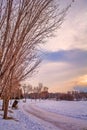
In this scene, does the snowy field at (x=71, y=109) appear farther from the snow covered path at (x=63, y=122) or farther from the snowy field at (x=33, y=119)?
the snow covered path at (x=63, y=122)

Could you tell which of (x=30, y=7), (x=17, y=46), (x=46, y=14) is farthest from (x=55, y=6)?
(x=17, y=46)

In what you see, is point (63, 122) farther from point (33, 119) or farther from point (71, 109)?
point (71, 109)

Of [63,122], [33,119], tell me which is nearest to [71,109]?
[63,122]

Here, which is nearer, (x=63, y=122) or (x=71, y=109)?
(x=63, y=122)

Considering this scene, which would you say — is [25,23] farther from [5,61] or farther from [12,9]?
[5,61]

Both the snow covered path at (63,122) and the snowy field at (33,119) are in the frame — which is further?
the snow covered path at (63,122)

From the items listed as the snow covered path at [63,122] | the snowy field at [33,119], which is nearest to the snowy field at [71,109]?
the snowy field at [33,119]

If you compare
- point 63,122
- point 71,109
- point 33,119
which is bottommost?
point 63,122

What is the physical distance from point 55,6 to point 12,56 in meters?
1.42

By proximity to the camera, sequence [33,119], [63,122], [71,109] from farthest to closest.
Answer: [71,109], [33,119], [63,122]

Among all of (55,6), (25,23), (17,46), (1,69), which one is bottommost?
(1,69)

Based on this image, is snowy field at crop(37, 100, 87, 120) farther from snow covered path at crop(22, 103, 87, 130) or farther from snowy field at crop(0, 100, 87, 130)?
snow covered path at crop(22, 103, 87, 130)

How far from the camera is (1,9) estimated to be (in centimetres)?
635

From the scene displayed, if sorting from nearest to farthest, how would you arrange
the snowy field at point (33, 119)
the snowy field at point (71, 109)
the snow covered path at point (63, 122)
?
the snowy field at point (33, 119), the snow covered path at point (63, 122), the snowy field at point (71, 109)
